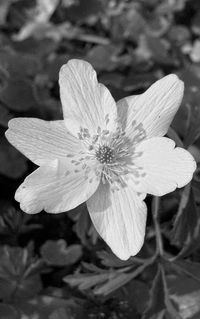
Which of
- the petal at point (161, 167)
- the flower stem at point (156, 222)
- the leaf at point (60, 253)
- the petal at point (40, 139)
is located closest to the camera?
the petal at point (161, 167)

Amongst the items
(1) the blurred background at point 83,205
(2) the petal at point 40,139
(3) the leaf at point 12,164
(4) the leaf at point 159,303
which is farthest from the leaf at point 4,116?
(4) the leaf at point 159,303

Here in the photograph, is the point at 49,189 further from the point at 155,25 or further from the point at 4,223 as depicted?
the point at 155,25

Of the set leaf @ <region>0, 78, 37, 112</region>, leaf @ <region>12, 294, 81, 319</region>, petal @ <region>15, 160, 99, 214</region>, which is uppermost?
petal @ <region>15, 160, 99, 214</region>

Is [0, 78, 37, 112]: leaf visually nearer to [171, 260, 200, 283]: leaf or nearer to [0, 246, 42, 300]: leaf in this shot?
[0, 246, 42, 300]: leaf

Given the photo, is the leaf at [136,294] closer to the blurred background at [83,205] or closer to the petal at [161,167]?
the blurred background at [83,205]

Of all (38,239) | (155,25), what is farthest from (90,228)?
(155,25)

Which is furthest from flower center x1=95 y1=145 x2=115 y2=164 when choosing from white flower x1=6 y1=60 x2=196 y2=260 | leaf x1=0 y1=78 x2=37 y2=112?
leaf x1=0 y1=78 x2=37 y2=112

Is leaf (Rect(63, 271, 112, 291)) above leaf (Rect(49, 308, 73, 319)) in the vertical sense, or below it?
above
